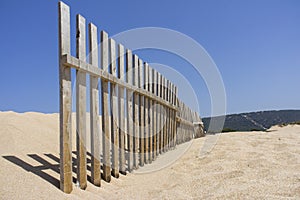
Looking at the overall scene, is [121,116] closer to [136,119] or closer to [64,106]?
[136,119]

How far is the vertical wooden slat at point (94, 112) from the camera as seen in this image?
3.42 meters

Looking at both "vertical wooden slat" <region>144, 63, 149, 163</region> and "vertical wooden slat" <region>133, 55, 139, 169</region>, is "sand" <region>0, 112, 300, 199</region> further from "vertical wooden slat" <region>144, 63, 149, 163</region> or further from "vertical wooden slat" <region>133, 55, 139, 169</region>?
"vertical wooden slat" <region>144, 63, 149, 163</region>

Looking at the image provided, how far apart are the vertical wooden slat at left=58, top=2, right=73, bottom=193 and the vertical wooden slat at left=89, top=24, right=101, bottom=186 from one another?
1.85ft

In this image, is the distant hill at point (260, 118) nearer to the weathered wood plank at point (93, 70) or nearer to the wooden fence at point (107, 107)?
the wooden fence at point (107, 107)

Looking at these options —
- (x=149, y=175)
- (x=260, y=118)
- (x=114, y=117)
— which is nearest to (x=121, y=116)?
(x=114, y=117)

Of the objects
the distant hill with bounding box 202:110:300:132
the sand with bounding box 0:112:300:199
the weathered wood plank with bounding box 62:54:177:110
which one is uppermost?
the weathered wood plank with bounding box 62:54:177:110

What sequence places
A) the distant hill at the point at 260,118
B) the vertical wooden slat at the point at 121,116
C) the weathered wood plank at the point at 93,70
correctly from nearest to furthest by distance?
1. the weathered wood plank at the point at 93,70
2. the vertical wooden slat at the point at 121,116
3. the distant hill at the point at 260,118

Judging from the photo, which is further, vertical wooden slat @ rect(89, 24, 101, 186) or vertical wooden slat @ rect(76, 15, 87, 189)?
vertical wooden slat @ rect(89, 24, 101, 186)

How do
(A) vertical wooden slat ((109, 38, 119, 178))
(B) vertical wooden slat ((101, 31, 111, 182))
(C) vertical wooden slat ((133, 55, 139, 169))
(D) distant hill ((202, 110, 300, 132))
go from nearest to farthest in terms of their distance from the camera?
(B) vertical wooden slat ((101, 31, 111, 182))
(A) vertical wooden slat ((109, 38, 119, 178))
(C) vertical wooden slat ((133, 55, 139, 169))
(D) distant hill ((202, 110, 300, 132))

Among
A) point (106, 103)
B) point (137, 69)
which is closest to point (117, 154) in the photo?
point (106, 103)

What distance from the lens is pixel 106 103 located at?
3.79 meters

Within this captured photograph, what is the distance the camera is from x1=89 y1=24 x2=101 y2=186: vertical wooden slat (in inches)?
134

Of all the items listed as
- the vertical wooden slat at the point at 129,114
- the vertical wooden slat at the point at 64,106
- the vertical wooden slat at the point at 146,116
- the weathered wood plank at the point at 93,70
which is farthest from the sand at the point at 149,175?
the weathered wood plank at the point at 93,70

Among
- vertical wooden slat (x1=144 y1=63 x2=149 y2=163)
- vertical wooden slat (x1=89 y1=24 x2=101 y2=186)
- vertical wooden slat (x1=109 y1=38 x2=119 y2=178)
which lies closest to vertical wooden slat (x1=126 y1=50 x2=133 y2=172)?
vertical wooden slat (x1=109 y1=38 x2=119 y2=178)
